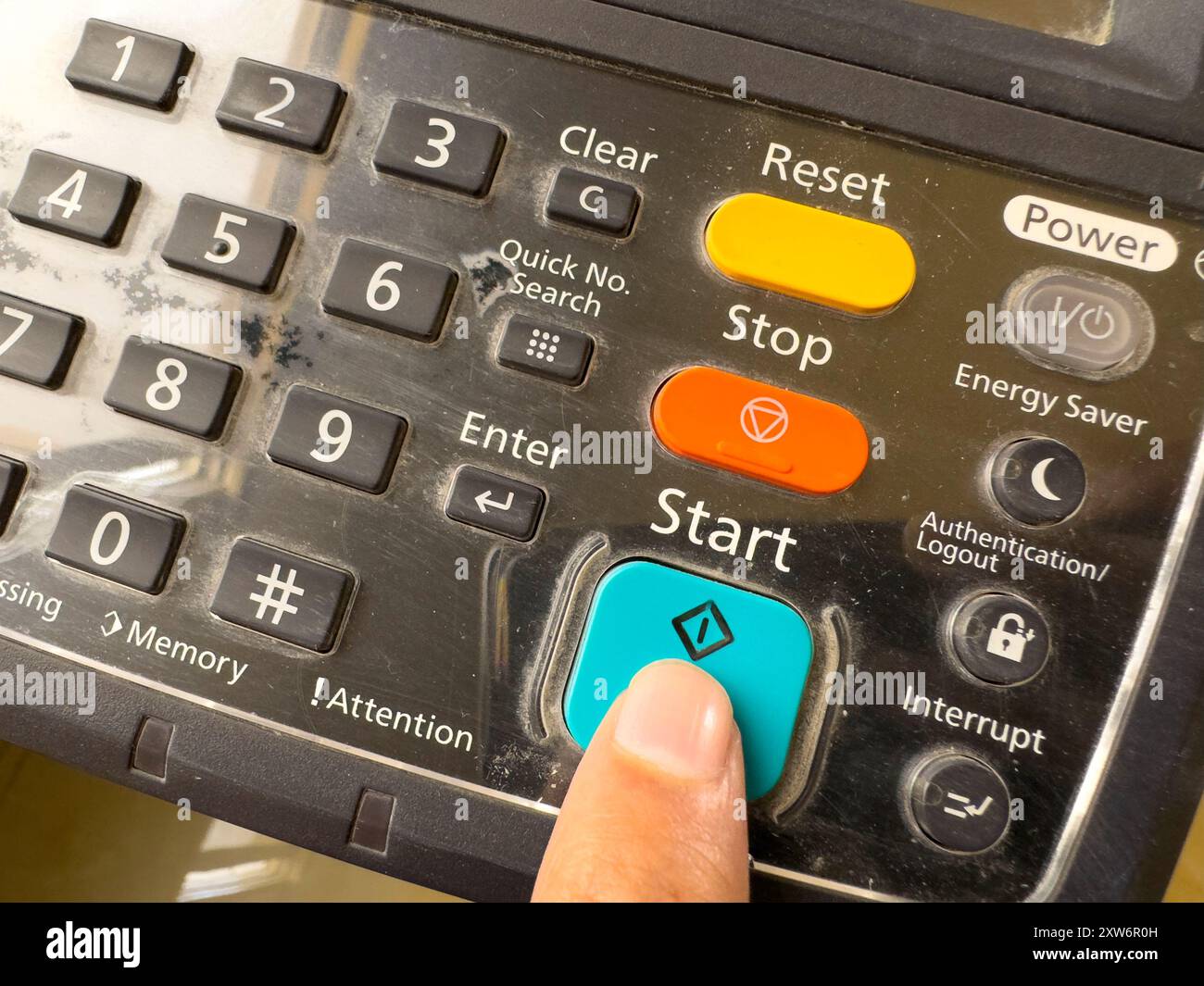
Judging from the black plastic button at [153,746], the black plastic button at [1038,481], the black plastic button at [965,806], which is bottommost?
the black plastic button at [153,746]

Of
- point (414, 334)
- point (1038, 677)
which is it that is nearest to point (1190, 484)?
point (1038, 677)

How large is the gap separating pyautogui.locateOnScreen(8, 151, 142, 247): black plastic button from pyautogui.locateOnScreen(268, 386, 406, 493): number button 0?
0.12 metres

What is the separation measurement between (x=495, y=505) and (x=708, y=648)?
0.11 m

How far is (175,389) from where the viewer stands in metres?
0.41

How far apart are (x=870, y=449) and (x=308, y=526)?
25 centimetres

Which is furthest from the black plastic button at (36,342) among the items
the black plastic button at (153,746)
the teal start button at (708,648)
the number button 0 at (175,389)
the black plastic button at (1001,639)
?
the black plastic button at (1001,639)

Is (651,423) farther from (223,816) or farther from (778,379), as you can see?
(223,816)

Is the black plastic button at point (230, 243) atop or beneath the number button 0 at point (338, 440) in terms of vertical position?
atop

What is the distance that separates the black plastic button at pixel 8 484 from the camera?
42 centimetres

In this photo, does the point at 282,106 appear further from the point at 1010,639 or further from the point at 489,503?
the point at 1010,639

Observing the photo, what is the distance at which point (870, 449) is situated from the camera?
0.40 m

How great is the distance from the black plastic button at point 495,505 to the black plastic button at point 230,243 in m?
0.13

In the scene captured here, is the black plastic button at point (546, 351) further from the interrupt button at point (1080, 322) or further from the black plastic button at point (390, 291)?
the interrupt button at point (1080, 322)
